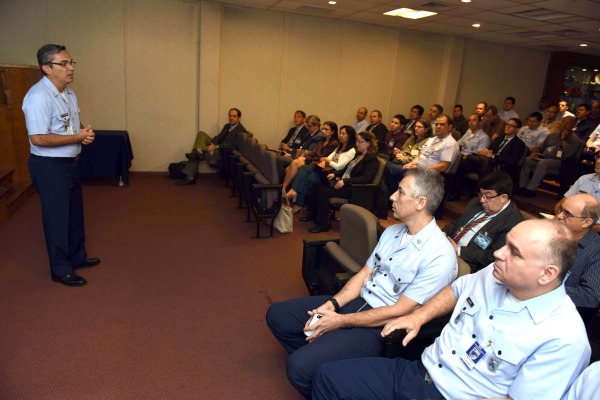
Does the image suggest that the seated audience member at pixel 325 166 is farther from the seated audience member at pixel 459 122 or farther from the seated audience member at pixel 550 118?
the seated audience member at pixel 550 118

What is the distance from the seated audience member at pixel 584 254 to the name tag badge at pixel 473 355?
1.01 meters

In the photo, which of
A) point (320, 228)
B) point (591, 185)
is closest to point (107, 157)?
point (320, 228)

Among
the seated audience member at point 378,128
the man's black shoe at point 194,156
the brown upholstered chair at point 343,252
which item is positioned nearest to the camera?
the brown upholstered chair at point 343,252

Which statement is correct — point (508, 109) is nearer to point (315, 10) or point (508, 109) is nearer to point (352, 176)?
point (315, 10)

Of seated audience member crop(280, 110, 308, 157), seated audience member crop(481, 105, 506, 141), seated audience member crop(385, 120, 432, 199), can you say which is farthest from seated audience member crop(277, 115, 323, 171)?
seated audience member crop(481, 105, 506, 141)

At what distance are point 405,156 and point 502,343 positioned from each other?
15.8 ft

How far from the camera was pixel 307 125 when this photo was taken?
22.8 ft

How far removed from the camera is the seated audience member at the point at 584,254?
226 cm

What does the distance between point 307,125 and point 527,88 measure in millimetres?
6522

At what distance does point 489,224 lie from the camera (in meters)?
2.85

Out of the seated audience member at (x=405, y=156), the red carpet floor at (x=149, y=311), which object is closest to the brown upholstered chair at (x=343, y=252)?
the red carpet floor at (x=149, y=311)

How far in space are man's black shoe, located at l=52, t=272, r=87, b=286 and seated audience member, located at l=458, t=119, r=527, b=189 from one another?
5367 mm

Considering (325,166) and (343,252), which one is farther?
(325,166)

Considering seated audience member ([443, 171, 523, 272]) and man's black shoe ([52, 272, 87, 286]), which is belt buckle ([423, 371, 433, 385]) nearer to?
seated audience member ([443, 171, 523, 272])
